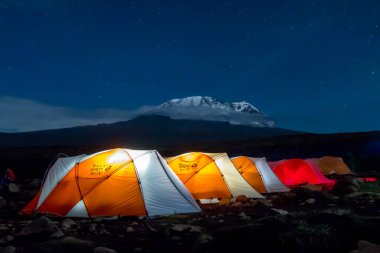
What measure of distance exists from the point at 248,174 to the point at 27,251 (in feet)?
44.3

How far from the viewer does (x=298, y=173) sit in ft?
75.1

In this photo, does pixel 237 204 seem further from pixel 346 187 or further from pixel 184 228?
pixel 346 187

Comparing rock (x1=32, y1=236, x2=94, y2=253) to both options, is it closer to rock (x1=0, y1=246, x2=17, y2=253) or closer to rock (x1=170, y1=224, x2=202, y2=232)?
rock (x1=0, y1=246, x2=17, y2=253)

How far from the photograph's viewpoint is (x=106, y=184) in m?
11.4

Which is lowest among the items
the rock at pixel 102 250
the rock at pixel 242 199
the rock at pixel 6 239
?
the rock at pixel 102 250

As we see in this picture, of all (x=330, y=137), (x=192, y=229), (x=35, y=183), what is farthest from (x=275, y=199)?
(x=330, y=137)

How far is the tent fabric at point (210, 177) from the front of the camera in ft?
51.6

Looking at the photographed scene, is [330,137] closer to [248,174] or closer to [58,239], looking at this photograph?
[248,174]

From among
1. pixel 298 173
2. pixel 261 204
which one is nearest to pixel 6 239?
pixel 261 204

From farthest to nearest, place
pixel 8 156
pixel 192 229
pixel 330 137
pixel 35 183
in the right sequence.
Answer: pixel 8 156 → pixel 330 137 → pixel 35 183 → pixel 192 229

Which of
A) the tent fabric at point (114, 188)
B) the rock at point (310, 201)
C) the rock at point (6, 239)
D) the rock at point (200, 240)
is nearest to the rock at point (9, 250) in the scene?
the rock at point (6, 239)

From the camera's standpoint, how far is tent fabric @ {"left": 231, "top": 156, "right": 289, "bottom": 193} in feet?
63.5

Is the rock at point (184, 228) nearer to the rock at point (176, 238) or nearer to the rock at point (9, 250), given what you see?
the rock at point (176, 238)

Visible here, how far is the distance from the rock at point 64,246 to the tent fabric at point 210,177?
8.28 meters
